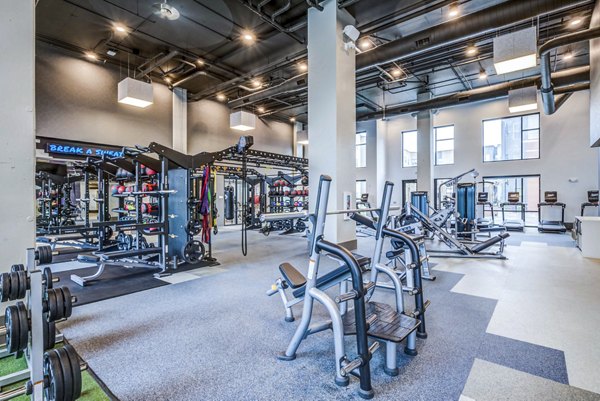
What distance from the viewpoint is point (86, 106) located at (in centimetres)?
856

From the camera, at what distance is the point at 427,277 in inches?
174

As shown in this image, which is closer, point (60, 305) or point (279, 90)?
point (60, 305)

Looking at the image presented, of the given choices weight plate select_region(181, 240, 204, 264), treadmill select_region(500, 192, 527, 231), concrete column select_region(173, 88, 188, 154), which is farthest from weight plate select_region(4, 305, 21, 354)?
treadmill select_region(500, 192, 527, 231)

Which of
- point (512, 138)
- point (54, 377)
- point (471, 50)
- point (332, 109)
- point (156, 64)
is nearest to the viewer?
point (54, 377)

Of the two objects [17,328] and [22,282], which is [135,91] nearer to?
[22,282]

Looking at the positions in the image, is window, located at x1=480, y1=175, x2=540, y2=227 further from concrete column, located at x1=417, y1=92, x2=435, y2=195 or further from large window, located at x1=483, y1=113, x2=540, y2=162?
concrete column, located at x1=417, y1=92, x2=435, y2=195

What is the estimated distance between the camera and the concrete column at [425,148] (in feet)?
38.4

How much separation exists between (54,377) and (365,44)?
27.8 feet

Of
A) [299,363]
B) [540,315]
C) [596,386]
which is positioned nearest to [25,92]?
[299,363]

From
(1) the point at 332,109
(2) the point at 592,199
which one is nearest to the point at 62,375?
(1) the point at 332,109

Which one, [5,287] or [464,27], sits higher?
[464,27]

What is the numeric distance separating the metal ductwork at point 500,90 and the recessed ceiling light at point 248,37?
20.1 ft

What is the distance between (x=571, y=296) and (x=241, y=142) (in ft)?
17.1

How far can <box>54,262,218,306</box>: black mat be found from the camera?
3770mm
